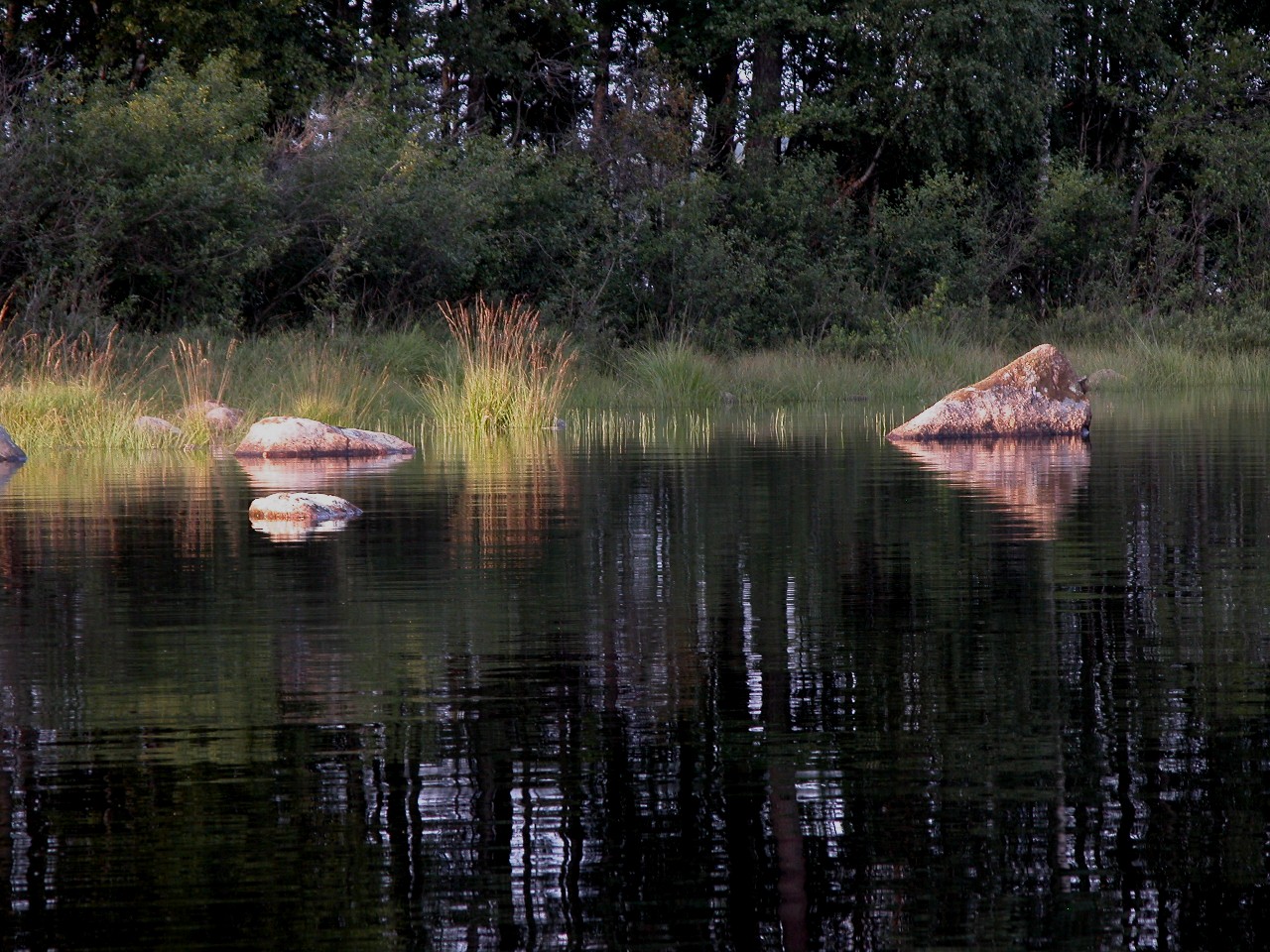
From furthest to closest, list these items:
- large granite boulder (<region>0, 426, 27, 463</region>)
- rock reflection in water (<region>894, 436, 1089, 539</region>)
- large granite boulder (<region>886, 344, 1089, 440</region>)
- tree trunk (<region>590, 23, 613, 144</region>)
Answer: tree trunk (<region>590, 23, 613, 144</region>)
large granite boulder (<region>886, 344, 1089, 440</region>)
large granite boulder (<region>0, 426, 27, 463</region>)
rock reflection in water (<region>894, 436, 1089, 539</region>)

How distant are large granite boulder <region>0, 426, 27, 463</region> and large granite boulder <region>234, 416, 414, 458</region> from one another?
175cm

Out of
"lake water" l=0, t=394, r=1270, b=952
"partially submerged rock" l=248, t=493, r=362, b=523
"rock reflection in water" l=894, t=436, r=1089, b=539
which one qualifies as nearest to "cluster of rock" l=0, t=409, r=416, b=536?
"partially submerged rock" l=248, t=493, r=362, b=523

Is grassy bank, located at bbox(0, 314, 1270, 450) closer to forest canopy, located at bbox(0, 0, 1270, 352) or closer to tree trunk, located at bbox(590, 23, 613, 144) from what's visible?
forest canopy, located at bbox(0, 0, 1270, 352)

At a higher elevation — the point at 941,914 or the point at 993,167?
the point at 993,167

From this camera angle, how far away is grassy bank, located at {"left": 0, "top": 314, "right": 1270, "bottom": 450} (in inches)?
651

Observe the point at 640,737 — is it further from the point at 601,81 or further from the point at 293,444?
the point at 601,81

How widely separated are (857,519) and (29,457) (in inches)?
342

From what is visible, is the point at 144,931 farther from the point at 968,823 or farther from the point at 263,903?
the point at 968,823

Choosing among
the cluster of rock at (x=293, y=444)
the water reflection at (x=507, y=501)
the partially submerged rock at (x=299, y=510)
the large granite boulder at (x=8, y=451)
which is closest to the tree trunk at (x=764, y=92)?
the water reflection at (x=507, y=501)

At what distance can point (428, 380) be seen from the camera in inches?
872

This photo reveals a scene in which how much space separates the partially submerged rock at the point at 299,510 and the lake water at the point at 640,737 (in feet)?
2.11

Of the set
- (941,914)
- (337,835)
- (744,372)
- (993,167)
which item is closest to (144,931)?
(337,835)

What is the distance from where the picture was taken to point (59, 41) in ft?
90.9

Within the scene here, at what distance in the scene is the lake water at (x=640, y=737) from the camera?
293 cm
